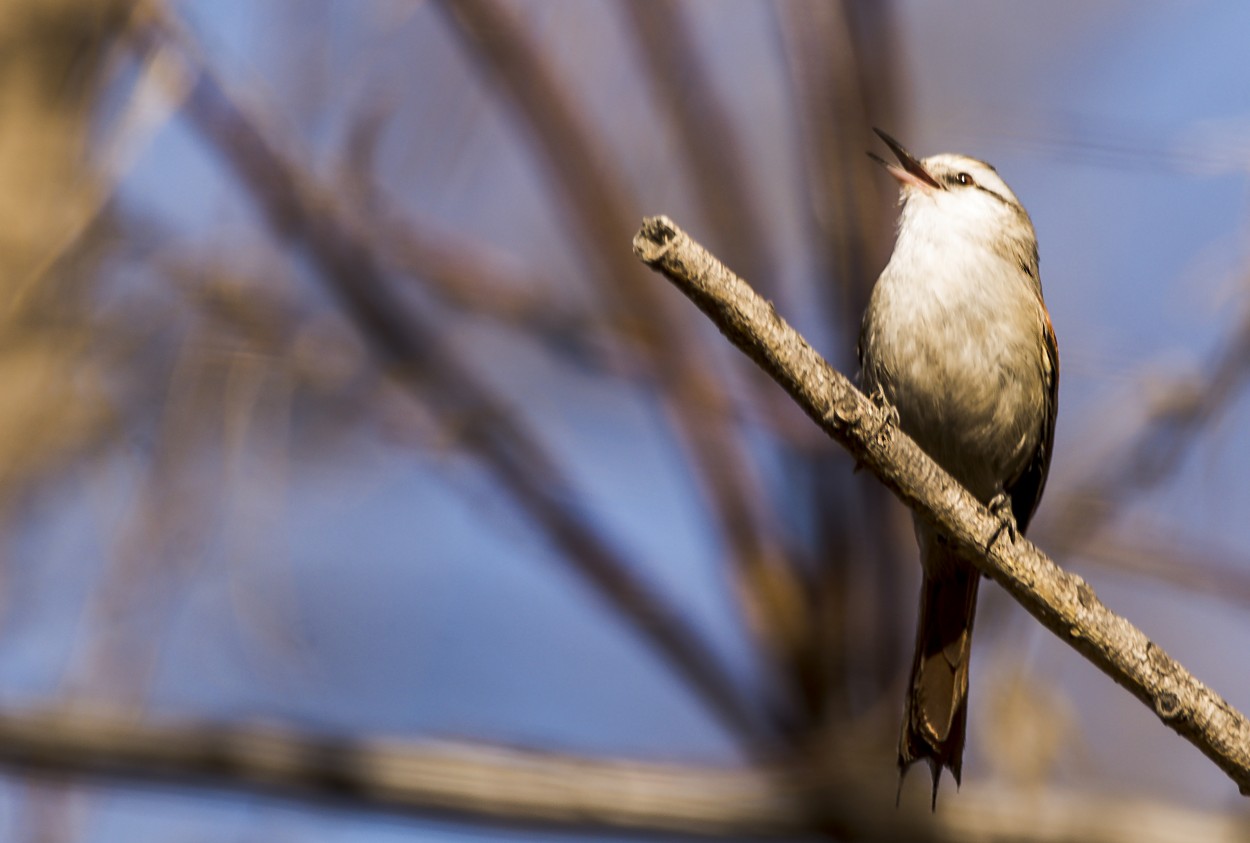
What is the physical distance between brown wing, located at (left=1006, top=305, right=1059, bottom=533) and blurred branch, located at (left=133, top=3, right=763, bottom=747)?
1058 mm

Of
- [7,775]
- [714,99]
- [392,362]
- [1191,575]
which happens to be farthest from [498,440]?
[1191,575]

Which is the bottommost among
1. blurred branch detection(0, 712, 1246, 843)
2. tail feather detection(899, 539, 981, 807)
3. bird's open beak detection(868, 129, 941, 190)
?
blurred branch detection(0, 712, 1246, 843)

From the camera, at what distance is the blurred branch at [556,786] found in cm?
364

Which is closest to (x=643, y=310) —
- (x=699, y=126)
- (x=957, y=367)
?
(x=699, y=126)

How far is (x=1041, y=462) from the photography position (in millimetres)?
4359

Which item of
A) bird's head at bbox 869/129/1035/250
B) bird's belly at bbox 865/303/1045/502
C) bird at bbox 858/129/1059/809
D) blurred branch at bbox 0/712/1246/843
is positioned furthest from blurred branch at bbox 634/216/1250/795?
bird's head at bbox 869/129/1035/250

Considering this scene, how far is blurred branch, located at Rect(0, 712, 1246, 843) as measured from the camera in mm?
3643

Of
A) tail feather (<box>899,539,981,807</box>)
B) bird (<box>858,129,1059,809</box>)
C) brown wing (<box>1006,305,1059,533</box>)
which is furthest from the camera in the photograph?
brown wing (<box>1006,305,1059,533</box>)

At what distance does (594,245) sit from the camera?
14.2ft

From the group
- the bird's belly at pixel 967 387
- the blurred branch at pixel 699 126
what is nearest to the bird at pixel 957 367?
the bird's belly at pixel 967 387

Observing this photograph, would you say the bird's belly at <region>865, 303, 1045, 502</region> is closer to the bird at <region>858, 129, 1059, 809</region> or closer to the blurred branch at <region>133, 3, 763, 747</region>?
the bird at <region>858, 129, 1059, 809</region>

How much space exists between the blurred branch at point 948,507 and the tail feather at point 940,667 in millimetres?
589

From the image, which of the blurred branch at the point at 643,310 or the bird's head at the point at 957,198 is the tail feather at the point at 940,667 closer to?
the blurred branch at the point at 643,310

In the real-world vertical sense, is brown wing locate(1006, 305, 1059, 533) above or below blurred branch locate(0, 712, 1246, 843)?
above
